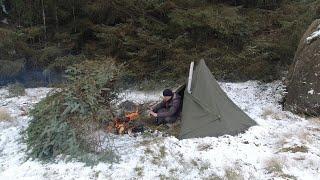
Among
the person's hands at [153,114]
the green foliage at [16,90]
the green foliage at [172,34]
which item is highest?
the green foliage at [172,34]

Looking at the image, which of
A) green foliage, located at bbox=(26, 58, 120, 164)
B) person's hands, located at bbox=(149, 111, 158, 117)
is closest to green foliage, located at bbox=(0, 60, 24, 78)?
green foliage, located at bbox=(26, 58, 120, 164)

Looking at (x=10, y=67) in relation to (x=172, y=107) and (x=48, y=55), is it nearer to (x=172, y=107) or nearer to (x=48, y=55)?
(x=48, y=55)

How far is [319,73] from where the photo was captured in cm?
1004

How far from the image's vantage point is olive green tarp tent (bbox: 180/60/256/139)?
877 centimetres

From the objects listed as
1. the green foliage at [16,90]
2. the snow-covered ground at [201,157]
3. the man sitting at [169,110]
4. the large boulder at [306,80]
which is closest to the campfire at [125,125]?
the snow-covered ground at [201,157]

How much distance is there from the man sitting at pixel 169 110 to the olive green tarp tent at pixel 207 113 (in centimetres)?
36

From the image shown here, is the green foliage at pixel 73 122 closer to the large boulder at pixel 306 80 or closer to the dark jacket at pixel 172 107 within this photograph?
the dark jacket at pixel 172 107

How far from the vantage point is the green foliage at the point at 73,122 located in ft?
25.6

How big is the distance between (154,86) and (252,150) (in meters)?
4.86

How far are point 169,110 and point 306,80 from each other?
3255 millimetres

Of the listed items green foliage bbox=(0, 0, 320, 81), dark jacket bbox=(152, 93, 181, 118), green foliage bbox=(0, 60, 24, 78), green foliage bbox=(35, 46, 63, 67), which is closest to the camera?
dark jacket bbox=(152, 93, 181, 118)

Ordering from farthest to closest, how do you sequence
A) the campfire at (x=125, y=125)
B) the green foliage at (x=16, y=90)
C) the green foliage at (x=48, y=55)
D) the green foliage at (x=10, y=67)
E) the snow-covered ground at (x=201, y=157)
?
the green foliage at (x=48, y=55), the green foliage at (x=10, y=67), the green foliage at (x=16, y=90), the campfire at (x=125, y=125), the snow-covered ground at (x=201, y=157)

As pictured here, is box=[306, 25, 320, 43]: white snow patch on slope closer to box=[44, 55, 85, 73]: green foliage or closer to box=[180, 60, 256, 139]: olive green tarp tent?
box=[180, 60, 256, 139]: olive green tarp tent

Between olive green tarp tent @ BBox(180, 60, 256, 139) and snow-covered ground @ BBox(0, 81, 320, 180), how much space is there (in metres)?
0.22
